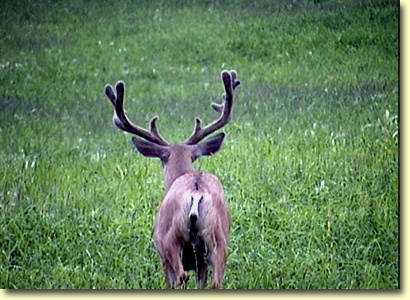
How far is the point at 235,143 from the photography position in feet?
16.4

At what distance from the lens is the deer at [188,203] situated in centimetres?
427

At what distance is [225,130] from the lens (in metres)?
5.03

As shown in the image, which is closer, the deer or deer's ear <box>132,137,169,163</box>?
the deer

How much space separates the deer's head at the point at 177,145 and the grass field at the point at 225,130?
89 millimetres

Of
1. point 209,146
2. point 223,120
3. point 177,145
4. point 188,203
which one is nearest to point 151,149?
point 177,145

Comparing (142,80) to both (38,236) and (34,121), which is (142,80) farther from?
(38,236)

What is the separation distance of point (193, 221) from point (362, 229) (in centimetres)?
98

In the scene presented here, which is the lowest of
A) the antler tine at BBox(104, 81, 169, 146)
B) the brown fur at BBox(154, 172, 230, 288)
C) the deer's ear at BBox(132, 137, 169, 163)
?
the brown fur at BBox(154, 172, 230, 288)

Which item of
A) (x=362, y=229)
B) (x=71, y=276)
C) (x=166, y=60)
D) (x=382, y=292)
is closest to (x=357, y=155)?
(x=362, y=229)

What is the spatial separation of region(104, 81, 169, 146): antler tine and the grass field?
9cm

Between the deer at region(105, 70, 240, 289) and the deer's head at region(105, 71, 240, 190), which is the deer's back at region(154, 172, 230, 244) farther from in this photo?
the deer's head at region(105, 71, 240, 190)

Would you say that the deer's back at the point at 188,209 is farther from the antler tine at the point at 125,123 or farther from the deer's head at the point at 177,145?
the antler tine at the point at 125,123

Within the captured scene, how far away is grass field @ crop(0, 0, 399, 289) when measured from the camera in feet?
15.8

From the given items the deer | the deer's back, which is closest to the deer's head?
the deer
